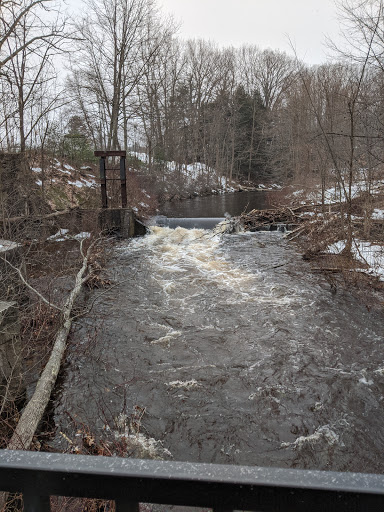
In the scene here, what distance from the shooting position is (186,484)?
2.49 ft

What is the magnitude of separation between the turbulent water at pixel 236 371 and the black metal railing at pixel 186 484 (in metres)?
3.30

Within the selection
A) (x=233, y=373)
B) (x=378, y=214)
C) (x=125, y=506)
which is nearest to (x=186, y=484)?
(x=125, y=506)

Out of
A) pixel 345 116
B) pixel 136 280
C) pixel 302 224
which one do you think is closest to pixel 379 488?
pixel 136 280

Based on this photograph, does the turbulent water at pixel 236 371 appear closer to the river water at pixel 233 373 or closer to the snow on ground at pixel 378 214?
the river water at pixel 233 373

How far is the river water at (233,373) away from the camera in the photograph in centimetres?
393

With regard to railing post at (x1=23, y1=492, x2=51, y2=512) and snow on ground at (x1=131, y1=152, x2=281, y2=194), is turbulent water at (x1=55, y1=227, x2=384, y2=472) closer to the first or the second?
railing post at (x1=23, y1=492, x2=51, y2=512)

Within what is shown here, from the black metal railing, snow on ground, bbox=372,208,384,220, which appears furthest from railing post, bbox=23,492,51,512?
snow on ground, bbox=372,208,384,220

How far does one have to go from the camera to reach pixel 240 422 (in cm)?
421

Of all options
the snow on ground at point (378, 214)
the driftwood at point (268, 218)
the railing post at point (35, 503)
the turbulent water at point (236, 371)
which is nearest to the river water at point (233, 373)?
the turbulent water at point (236, 371)

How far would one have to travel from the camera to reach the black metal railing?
72 centimetres

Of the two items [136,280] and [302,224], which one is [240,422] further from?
[302,224]

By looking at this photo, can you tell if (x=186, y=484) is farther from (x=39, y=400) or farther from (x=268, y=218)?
(x=268, y=218)

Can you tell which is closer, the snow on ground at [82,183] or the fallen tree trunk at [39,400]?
the fallen tree trunk at [39,400]

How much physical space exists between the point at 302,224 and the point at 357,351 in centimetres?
943
